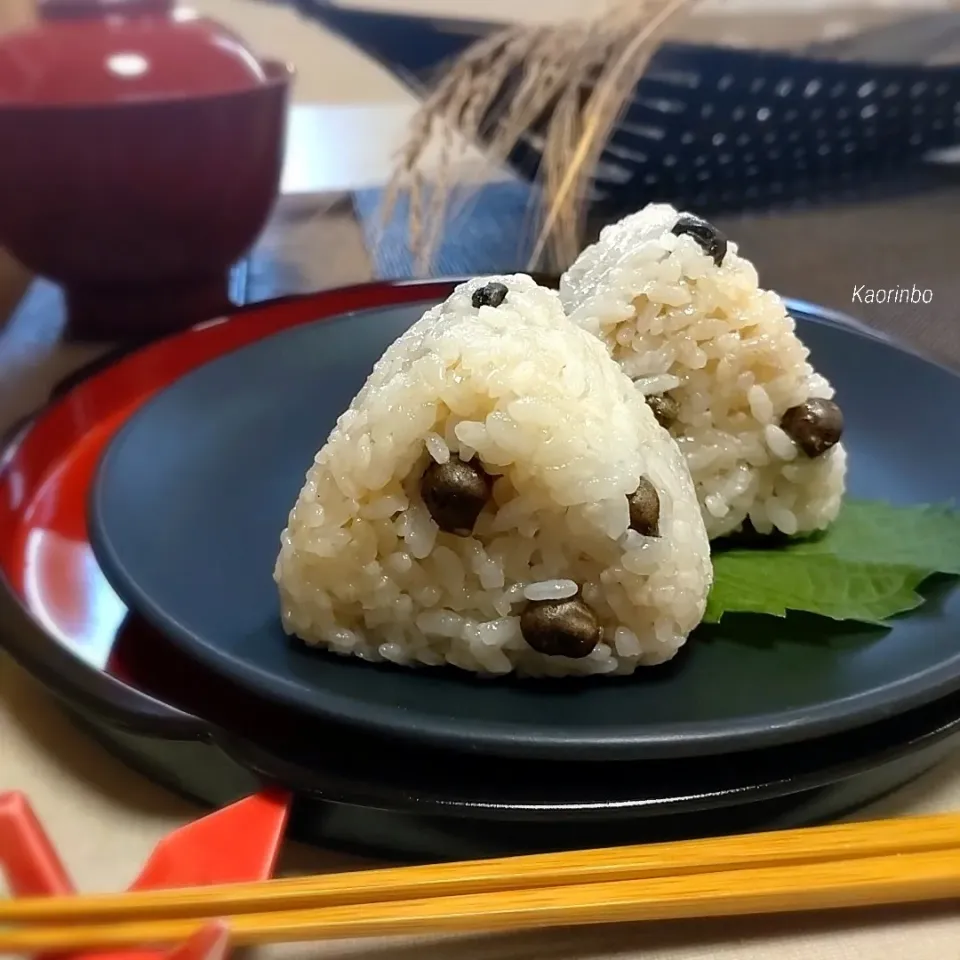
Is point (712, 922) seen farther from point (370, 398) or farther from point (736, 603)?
point (370, 398)

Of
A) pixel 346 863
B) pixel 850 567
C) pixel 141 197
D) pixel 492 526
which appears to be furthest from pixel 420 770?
pixel 141 197

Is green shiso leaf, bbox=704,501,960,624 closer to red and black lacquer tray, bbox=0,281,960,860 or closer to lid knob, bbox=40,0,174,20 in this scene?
red and black lacquer tray, bbox=0,281,960,860

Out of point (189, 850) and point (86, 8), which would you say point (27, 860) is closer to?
point (189, 850)

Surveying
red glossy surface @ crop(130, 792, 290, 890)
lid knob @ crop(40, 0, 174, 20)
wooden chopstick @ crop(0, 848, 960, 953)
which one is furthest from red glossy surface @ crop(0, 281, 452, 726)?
lid knob @ crop(40, 0, 174, 20)

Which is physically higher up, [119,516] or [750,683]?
[750,683]

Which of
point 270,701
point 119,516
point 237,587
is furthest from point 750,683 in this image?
point 119,516

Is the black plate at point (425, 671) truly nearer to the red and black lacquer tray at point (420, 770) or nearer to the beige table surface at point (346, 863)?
the red and black lacquer tray at point (420, 770)

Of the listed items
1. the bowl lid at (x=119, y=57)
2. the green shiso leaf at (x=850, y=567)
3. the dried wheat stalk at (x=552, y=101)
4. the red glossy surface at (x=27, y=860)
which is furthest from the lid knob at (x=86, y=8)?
the red glossy surface at (x=27, y=860)
